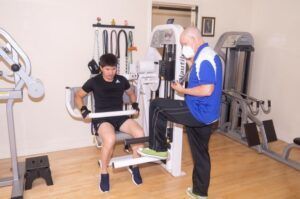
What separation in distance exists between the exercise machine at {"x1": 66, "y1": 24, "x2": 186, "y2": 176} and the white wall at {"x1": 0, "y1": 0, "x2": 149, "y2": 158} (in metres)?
0.58

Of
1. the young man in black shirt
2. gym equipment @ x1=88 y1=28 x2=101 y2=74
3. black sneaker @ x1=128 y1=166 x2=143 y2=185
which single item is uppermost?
gym equipment @ x1=88 y1=28 x2=101 y2=74

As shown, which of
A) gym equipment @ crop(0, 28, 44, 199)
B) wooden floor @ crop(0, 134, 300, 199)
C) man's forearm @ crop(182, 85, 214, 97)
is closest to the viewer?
man's forearm @ crop(182, 85, 214, 97)

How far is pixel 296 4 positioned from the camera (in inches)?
144

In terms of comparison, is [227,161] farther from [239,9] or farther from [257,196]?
[239,9]

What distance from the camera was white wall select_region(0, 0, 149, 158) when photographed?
300cm

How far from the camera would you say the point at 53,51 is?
3.17m

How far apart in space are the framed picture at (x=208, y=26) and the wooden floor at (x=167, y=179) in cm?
181

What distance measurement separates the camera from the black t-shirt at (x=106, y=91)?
2.73 metres

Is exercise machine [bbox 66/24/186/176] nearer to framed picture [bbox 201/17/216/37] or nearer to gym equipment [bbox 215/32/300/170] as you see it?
framed picture [bbox 201/17/216/37]

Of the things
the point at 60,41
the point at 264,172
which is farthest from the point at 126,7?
the point at 264,172

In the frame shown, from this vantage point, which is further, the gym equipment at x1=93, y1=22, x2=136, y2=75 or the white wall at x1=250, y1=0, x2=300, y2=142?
the white wall at x1=250, y1=0, x2=300, y2=142

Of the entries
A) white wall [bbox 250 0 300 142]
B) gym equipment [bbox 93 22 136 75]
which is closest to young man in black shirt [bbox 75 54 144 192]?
gym equipment [bbox 93 22 136 75]

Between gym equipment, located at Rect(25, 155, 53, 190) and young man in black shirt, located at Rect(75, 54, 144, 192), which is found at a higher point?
young man in black shirt, located at Rect(75, 54, 144, 192)

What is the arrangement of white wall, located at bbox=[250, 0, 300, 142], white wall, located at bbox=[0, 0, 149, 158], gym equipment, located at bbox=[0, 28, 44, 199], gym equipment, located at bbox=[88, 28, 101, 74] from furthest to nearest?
white wall, located at bbox=[250, 0, 300, 142]
gym equipment, located at bbox=[88, 28, 101, 74]
white wall, located at bbox=[0, 0, 149, 158]
gym equipment, located at bbox=[0, 28, 44, 199]
